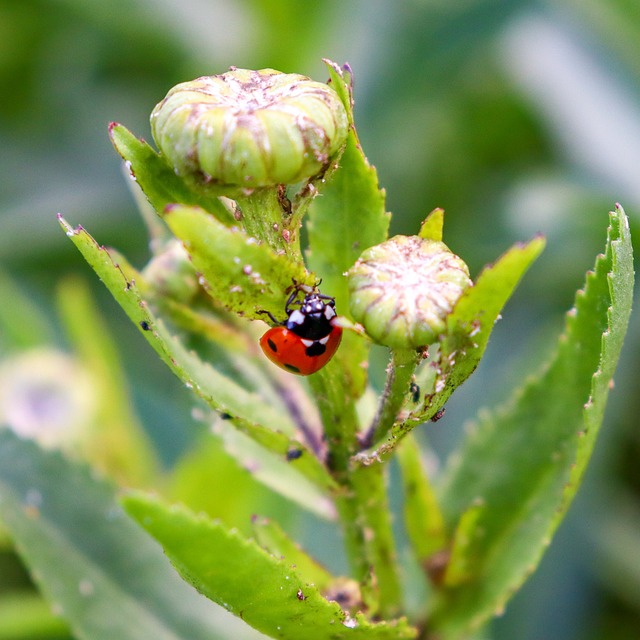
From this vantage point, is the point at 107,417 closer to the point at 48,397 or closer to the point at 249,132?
the point at 48,397

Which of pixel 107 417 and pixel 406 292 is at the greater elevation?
pixel 107 417

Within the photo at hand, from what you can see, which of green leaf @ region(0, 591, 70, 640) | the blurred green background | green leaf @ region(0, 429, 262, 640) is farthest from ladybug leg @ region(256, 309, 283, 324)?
the blurred green background

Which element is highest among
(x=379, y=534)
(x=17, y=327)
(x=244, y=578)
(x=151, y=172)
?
(x=17, y=327)

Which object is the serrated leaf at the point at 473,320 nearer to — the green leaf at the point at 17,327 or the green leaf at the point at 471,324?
the green leaf at the point at 471,324

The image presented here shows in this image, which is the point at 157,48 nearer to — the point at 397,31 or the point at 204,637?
the point at 397,31

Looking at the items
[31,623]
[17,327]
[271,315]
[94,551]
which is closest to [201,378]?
[271,315]

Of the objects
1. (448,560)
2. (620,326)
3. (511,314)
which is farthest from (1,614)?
(511,314)

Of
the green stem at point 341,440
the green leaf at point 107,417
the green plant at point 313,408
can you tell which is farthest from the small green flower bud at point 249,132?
the green leaf at point 107,417
